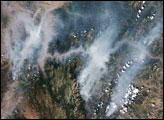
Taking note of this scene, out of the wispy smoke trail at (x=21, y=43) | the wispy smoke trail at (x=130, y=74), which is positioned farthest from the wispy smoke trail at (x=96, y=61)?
the wispy smoke trail at (x=21, y=43)

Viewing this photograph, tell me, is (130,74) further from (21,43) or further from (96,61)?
(21,43)

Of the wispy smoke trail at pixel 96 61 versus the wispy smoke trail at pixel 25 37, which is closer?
the wispy smoke trail at pixel 25 37

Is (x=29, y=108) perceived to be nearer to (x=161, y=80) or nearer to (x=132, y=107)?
(x=132, y=107)

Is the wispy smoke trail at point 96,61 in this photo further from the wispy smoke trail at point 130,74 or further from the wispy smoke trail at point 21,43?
the wispy smoke trail at point 21,43

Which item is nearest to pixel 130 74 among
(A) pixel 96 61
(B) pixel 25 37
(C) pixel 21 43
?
(A) pixel 96 61

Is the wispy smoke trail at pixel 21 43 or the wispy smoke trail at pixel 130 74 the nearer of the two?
the wispy smoke trail at pixel 21 43

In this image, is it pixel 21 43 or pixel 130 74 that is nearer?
pixel 21 43

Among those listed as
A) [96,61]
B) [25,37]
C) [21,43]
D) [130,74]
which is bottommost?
[130,74]

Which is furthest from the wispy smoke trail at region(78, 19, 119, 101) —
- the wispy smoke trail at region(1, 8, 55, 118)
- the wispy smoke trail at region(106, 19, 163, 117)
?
the wispy smoke trail at region(1, 8, 55, 118)

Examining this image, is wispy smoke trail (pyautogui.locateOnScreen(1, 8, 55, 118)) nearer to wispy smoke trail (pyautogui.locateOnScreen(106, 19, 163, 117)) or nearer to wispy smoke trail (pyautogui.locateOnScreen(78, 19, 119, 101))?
wispy smoke trail (pyautogui.locateOnScreen(78, 19, 119, 101))

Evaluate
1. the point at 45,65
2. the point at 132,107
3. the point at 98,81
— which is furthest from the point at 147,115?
the point at 45,65

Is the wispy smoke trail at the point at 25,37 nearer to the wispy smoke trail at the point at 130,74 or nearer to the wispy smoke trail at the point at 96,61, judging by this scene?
the wispy smoke trail at the point at 96,61
